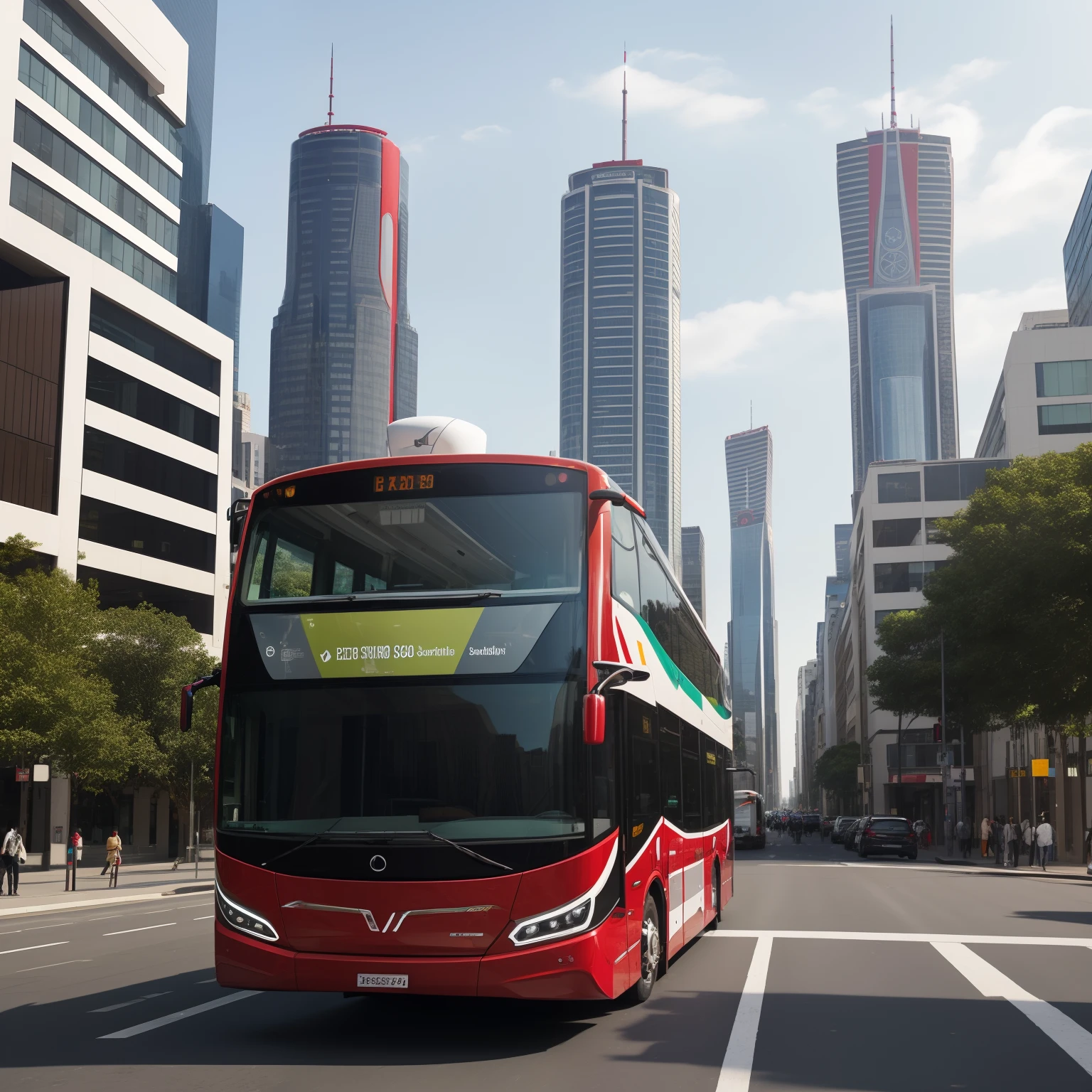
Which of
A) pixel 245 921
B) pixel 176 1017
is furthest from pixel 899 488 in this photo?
pixel 245 921

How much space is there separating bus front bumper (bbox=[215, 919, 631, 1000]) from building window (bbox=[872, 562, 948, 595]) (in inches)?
3624

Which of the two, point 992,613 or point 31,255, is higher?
point 31,255

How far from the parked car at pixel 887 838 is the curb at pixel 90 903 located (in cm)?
2670

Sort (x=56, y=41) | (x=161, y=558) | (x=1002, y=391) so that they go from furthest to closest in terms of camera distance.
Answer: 1. (x=1002, y=391)
2. (x=161, y=558)
3. (x=56, y=41)

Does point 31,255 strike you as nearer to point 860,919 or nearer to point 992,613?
point 992,613

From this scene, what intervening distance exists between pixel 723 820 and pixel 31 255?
36.9 m

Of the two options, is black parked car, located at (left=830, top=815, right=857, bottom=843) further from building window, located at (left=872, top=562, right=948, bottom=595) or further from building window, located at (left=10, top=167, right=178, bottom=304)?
building window, located at (left=10, top=167, right=178, bottom=304)

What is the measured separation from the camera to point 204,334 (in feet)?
199

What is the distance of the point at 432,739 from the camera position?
9.16m

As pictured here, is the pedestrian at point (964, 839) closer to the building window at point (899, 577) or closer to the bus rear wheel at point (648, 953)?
the building window at point (899, 577)

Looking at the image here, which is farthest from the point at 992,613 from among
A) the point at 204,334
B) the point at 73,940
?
the point at 204,334

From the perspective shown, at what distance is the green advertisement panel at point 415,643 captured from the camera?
9.26 metres

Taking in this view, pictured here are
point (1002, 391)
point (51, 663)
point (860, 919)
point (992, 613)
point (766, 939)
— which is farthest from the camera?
point (1002, 391)

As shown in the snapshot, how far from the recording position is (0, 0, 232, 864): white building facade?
46656 mm
